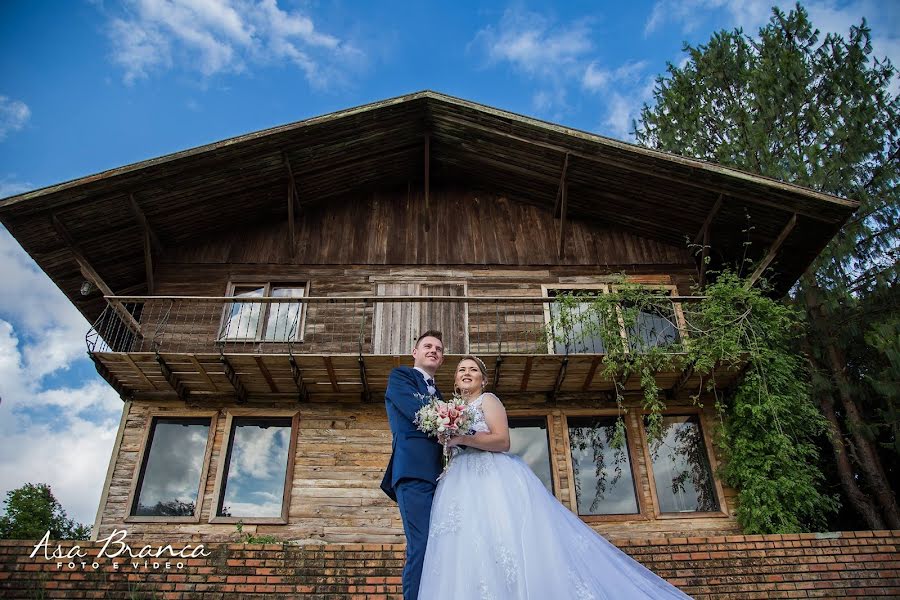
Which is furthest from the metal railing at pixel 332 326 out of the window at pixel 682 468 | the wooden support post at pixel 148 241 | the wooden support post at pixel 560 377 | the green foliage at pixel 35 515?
the green foliage at pixel 35 515

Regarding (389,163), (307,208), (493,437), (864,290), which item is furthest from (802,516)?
(307,208)

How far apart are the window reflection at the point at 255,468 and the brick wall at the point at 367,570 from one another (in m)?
3.08

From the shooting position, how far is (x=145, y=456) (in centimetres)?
1101

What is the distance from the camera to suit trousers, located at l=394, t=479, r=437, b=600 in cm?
366

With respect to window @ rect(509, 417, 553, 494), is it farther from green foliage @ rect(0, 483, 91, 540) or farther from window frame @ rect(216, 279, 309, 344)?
green foliage @ rect(0, 483, 91, 540)

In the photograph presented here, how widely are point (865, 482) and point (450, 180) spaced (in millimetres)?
10797

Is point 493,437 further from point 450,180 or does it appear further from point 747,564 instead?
point 450,180

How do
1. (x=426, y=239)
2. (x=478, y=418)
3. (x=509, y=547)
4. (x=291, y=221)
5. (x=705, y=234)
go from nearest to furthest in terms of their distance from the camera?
(x=509, y=547), (x=478, y=418), (x=705, y=234), (x=291, y=221), (x=426, y=239)

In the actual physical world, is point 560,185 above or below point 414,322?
above

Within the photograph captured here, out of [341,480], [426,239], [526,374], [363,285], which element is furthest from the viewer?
[426,239]

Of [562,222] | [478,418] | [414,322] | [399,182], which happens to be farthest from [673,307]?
[478,418]

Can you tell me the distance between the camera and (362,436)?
11.1 meters

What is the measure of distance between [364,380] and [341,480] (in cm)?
168

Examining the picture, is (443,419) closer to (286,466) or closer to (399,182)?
(286,466)
